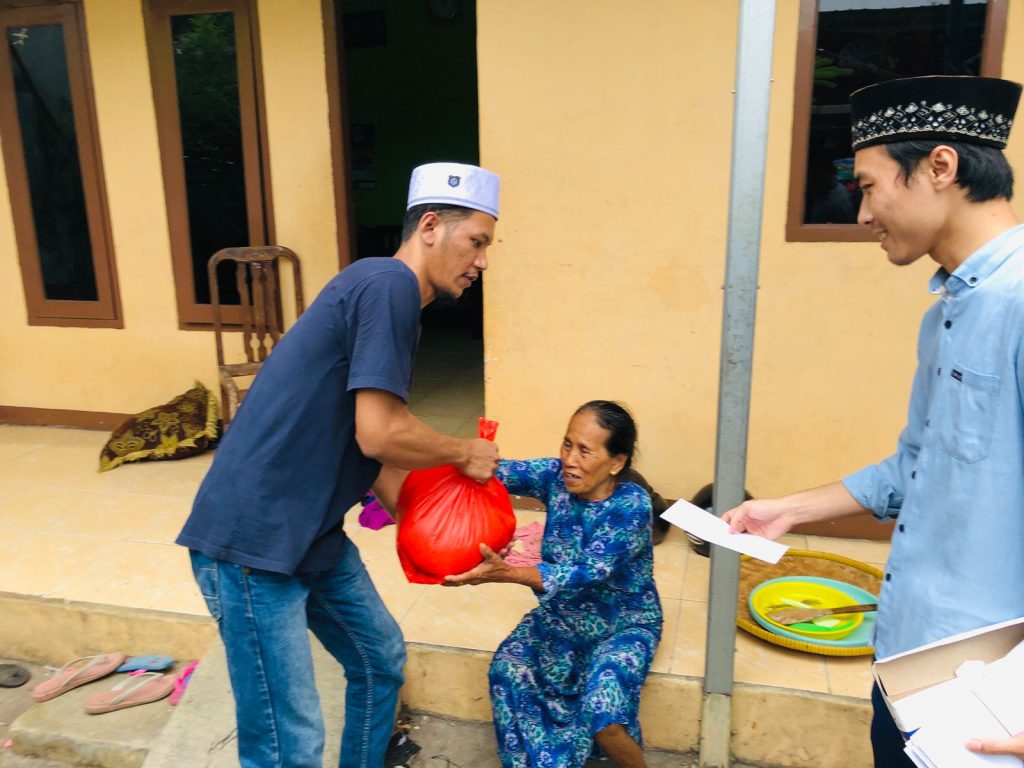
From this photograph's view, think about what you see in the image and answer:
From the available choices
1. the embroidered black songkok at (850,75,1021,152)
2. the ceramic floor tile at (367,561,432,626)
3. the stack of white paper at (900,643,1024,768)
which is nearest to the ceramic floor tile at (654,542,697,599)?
the ceramic floor tile at (367,561,432,626)

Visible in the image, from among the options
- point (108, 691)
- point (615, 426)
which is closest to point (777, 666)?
point (615, 426)

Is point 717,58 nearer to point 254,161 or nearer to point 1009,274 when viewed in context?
point 1009,274

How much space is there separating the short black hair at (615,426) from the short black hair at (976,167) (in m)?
1.29

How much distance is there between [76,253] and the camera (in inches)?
222

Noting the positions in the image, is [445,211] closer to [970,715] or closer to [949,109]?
[949,109]

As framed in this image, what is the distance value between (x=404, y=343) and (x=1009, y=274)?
48.8 inches

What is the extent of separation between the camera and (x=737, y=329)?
7.99 ft

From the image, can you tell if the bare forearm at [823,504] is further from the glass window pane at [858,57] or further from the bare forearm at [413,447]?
the glass window pane at [858,57]

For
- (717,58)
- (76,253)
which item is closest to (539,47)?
(717,58)

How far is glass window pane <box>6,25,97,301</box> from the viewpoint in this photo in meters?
5.38

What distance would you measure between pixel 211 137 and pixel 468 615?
11.8 ft

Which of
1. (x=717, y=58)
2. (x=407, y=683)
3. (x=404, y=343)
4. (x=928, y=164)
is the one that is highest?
(x=717, y=58)

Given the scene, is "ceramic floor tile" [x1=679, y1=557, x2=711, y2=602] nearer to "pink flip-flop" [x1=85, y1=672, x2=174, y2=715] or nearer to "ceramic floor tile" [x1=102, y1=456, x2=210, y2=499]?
"pink flip-flop" [x1=85, y1=672, x2=174, y2=715]

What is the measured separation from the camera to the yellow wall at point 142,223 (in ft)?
16.3
